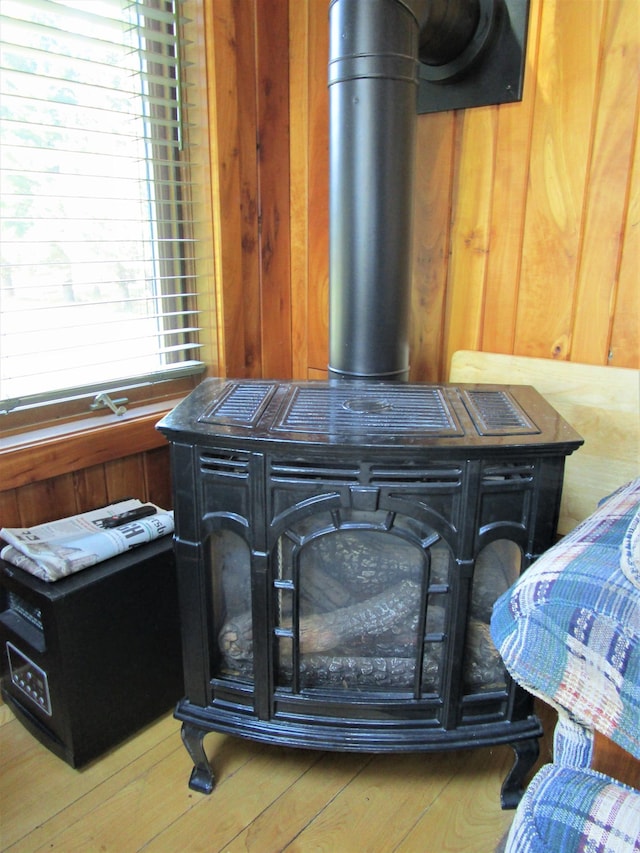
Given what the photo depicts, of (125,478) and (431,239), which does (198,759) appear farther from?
(431,239)

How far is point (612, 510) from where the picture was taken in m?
1.00

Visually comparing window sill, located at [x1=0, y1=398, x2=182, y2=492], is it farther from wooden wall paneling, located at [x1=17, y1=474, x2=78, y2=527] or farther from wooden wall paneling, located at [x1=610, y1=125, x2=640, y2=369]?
wooden wall paneling, located at [x1=610, y1=125, x2=640, y2=369]

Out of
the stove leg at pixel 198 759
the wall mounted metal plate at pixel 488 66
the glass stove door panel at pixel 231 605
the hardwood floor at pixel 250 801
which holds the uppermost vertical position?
the wall mounted metal plate at pixel 488 66

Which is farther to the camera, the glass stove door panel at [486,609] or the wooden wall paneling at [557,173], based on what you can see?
the wooden wall paneling at [557,173]

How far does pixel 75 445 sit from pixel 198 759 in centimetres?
71

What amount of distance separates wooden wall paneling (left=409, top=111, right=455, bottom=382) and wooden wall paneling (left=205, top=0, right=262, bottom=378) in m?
0.44

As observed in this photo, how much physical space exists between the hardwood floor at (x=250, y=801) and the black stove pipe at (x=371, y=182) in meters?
0.82

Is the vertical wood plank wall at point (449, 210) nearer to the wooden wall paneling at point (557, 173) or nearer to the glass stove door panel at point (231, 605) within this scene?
the wooden wall paneling at point (557, 173)

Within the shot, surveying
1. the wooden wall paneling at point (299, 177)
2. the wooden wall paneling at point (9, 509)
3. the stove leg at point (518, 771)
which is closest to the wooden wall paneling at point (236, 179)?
the wooden wall paneling at point (299, 177)

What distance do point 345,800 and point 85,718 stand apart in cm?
54

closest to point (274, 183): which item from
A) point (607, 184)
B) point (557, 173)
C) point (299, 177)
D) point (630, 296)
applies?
point (299, 177)

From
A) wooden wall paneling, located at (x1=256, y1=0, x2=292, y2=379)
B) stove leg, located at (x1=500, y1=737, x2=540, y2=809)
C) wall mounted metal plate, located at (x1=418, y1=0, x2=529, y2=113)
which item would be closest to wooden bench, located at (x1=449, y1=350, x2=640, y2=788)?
stove leg, located at (x1=500, y1=737, x2=540, y2=809)

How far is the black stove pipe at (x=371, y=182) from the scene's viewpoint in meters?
1.27

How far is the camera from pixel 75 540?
1395 millimetres
